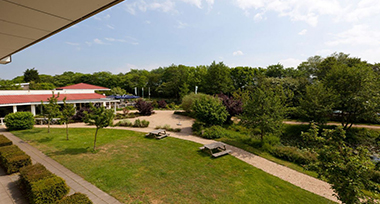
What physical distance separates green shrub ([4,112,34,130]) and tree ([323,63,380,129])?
93.3 feet

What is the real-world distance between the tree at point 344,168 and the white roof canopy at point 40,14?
5402 mm

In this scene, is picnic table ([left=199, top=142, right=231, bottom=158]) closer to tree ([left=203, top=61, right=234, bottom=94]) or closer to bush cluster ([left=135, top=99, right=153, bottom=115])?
bush cluster ([left=135, top=99, right=153, bottom=115])

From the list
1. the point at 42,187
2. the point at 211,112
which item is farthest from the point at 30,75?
the point at 42,187

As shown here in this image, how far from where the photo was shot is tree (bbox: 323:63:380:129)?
46.7 feet

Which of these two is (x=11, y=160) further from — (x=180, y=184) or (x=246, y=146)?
(x=246, y=146)

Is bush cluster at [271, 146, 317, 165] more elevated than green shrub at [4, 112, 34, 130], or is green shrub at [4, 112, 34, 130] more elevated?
green shrub at [4, 112, 34, 130]

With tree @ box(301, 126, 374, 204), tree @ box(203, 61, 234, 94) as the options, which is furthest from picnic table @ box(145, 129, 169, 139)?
tree @ box(203, 61, 234, 94)

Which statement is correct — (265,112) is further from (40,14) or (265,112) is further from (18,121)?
(18,121)

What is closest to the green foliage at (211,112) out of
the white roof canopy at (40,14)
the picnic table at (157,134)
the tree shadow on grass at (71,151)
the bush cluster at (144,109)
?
the picnic table at (157,134)

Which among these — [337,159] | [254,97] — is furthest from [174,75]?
[337,159]

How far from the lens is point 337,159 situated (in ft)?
13.4

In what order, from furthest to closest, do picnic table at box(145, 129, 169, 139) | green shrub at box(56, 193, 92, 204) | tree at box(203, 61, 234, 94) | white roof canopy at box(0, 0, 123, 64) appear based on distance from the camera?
tree at box(203, 61, 234, 94)
picnic table at box(145, 129, 169, 139)
green shrub at box(56, 193, 92, 204)
white roof canopy at box(0, 0, 123, 64)

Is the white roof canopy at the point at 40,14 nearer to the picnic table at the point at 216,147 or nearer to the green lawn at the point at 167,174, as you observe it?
the green lawn at the point at 167,174

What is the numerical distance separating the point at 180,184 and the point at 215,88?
28261mm
